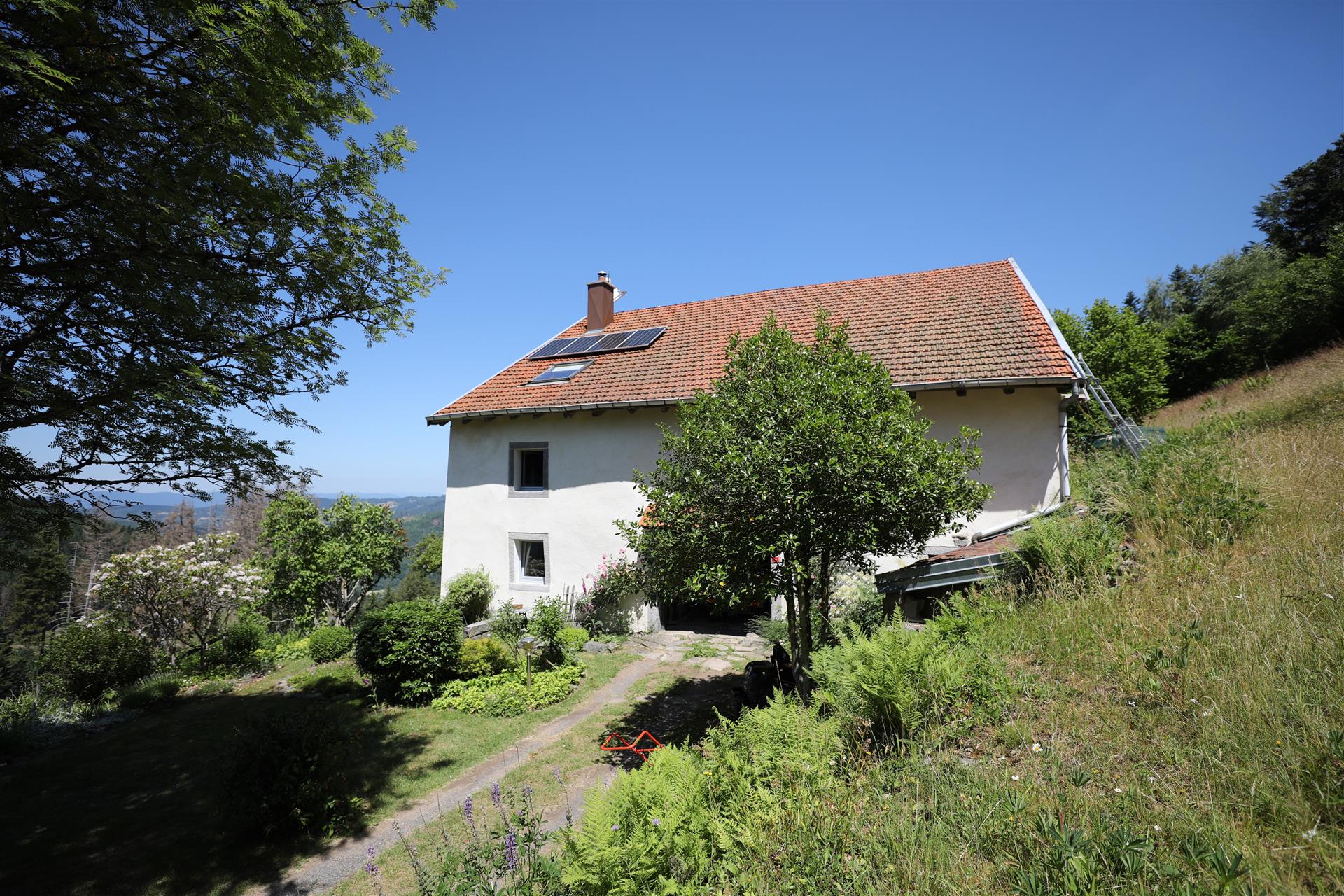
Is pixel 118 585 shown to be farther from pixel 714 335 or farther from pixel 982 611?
pixel 982 611

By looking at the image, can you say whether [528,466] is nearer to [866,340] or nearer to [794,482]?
[866,340]

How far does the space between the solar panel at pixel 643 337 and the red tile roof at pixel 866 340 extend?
197mm

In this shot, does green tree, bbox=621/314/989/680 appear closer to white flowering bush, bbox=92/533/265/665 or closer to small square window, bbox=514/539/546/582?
small square window, bbox=514/539/546/582

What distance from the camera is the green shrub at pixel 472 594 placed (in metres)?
12.9

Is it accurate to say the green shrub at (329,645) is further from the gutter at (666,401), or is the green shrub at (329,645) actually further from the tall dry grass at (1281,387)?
the tall dry grass at (1281,387)

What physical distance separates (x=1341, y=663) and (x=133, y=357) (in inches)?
344

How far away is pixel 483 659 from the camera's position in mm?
9609

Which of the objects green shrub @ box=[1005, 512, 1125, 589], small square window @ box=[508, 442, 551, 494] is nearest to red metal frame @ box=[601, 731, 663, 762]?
green shrub @ box=[1005, 512, 1125, 589]

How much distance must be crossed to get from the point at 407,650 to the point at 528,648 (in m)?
2.14

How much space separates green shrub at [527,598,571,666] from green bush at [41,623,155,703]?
823 centimetres

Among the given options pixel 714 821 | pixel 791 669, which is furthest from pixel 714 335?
pixel 714 821

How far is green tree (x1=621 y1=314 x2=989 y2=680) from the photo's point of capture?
5.37 meters

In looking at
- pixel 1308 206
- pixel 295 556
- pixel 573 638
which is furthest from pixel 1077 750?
pixel 1308 206

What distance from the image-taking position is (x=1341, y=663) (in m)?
2.66
